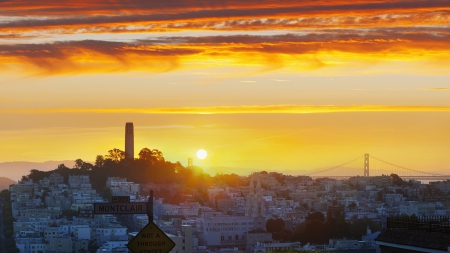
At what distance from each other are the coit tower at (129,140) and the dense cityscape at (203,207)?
108mm

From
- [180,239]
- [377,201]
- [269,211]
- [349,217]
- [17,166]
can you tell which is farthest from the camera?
[17,166]

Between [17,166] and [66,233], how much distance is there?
54.0 meters

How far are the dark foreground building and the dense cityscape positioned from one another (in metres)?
42.6

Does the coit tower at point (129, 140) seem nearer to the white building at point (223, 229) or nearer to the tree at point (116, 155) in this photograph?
the tree at point (116, 155)

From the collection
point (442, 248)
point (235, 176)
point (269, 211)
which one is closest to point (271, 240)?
point (269, 211)

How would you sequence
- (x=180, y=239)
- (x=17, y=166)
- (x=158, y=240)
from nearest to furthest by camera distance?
A: (x=158, y=240) < (x=180, y=239) < (x=17, y=166)

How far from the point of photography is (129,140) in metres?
124

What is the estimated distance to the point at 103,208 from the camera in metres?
10.2

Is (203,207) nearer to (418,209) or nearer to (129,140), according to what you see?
(129,140)

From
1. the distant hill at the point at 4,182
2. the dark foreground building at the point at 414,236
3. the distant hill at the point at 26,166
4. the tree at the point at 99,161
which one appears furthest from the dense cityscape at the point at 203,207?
the dark foreground building at the point at 414,236

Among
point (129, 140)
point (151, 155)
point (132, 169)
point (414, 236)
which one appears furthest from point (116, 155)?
point (414, 236)

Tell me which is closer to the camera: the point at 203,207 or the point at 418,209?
the point at 418,209

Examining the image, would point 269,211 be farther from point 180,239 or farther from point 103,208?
point 103,208

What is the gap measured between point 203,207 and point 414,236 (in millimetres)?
100375
